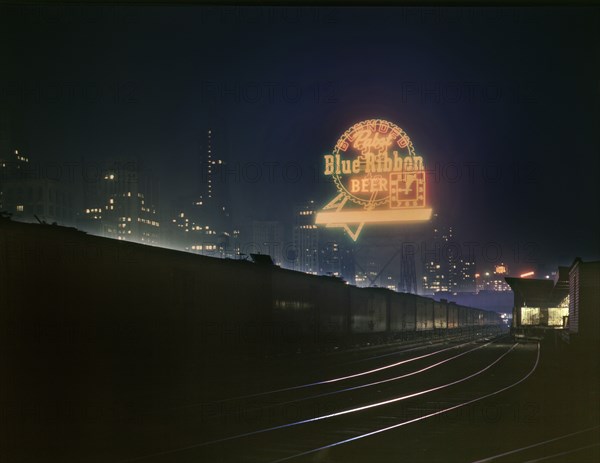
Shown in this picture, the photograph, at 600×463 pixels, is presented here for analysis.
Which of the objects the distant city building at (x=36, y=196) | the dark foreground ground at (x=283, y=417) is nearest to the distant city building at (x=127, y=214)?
the distant city building at (x=36, y=196)

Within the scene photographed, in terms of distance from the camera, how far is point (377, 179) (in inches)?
1538

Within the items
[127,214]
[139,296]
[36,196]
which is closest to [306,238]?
[127,214]

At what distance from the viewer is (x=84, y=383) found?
15211 millimetres

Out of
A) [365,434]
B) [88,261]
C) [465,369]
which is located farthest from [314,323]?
[365,434]

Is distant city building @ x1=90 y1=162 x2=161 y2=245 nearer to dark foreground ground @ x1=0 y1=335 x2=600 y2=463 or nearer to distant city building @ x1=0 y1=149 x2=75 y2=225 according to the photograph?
distant city building @ x1=0 y1=149 x2=75 y2=225

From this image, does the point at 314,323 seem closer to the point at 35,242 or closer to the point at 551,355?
the point at 551,355

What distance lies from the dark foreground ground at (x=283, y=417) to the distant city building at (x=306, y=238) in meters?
35.8

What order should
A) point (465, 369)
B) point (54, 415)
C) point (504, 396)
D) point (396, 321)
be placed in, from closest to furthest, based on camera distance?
point (54, 415), point (504, 396), point (465, 369), point (396, 321)

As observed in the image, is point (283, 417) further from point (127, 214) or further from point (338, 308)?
point (127, 214)

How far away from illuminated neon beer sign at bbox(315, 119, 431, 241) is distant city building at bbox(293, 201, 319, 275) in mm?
16204

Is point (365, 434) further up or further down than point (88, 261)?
further down

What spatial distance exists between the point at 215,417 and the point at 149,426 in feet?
5.53

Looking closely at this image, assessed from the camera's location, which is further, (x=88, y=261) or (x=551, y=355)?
(x=551, y=355)

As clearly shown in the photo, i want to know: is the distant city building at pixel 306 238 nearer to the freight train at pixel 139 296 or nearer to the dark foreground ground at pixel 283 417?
the freight train at pixel 139 296
